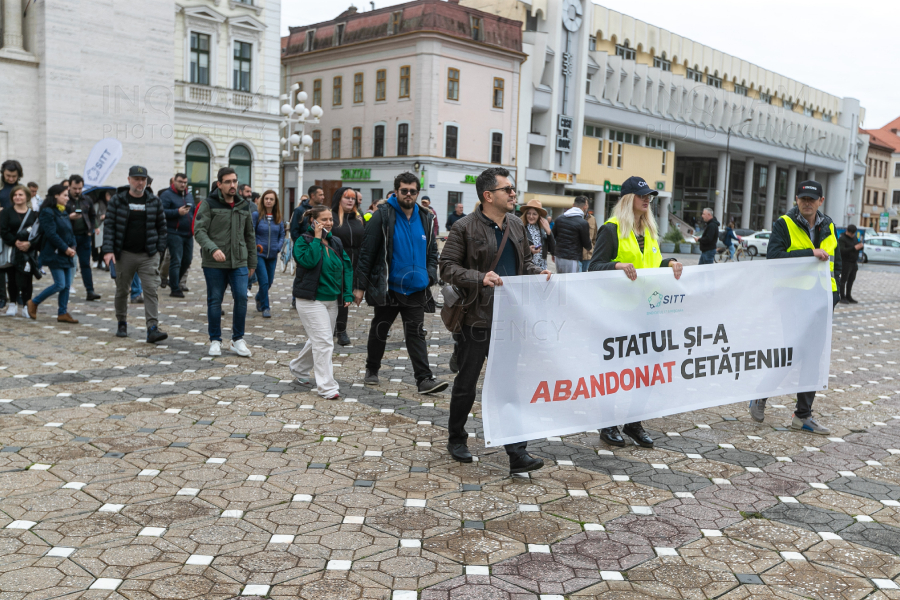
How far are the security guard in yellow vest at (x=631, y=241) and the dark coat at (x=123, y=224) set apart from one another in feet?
19.6

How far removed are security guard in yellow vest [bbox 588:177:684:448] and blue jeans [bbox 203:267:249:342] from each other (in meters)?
4.40

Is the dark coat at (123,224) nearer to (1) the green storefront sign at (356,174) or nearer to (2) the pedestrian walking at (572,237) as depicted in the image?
(2) the pedestrian walking at (572,237)

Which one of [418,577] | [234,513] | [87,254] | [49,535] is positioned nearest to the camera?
[418,577]

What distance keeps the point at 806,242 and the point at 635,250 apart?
1822mm

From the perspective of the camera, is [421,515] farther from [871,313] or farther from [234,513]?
[871,313]

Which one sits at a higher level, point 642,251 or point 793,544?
point 642,251

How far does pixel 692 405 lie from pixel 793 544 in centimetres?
198

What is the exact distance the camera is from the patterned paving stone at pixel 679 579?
3710 millimetres

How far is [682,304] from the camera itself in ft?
20.1

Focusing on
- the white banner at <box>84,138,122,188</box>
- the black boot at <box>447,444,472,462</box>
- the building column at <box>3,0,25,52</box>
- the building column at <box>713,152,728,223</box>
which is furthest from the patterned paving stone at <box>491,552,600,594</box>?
the building column at <box>713,152,728,223</box>

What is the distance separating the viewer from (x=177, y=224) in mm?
13859

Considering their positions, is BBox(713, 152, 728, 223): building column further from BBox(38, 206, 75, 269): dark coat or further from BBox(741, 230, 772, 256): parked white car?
BBox(38, 206, 75, 269): dark coat

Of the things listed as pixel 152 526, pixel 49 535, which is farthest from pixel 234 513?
pixel 49 535

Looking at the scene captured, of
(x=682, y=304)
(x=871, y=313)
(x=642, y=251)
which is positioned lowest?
(x=871, y=313)
